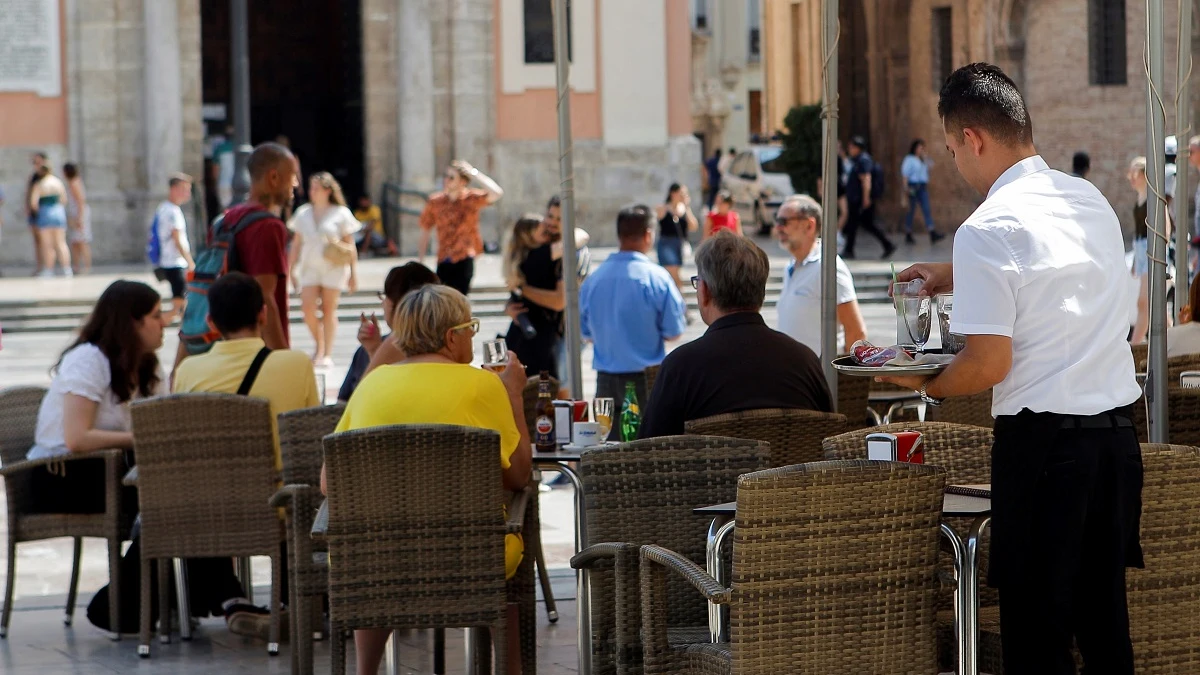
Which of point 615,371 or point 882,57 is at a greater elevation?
point 882,57

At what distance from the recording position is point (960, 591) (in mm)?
4375

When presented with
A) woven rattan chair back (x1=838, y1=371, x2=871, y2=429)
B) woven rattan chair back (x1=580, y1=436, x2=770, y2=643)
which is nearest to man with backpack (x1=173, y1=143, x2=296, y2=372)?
woven rattan chair back (x1=838, y1=371, x2=871, y2=429)

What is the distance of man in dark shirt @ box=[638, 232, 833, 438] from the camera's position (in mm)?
5523

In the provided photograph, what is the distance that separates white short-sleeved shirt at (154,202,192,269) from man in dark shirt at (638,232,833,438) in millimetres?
12531

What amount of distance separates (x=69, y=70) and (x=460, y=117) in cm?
515

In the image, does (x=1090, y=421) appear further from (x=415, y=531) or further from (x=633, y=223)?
(x=633, y=223)

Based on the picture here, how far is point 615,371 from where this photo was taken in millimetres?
9281

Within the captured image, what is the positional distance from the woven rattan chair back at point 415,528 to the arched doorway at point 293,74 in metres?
25.6

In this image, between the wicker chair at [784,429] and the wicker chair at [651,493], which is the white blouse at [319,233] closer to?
the wicker chair at [784,429]

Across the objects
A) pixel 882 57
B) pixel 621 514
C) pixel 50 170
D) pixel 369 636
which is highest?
pixel 882 57

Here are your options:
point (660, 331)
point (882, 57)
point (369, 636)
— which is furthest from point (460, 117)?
point (369, 636)

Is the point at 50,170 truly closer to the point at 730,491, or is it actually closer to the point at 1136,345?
the point at 1136,345

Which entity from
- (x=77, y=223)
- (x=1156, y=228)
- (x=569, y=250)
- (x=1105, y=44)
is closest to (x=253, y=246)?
(x=569, y=250)

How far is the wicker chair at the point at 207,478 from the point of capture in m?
6.39
